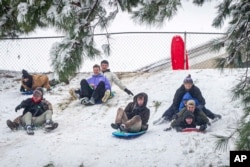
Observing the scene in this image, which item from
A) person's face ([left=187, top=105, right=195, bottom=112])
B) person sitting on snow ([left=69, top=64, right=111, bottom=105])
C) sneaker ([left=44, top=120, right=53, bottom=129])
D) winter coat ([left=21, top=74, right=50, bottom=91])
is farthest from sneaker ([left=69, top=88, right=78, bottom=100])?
person's face ([left=187, top=105, right=195, bottom=112])

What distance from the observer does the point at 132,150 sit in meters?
8.31

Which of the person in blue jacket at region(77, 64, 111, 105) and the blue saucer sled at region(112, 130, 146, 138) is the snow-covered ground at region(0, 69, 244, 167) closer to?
the blue saucer sled at region(112, 130, 146, 138)

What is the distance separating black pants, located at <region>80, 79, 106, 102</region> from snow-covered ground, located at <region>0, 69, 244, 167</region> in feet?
0.82

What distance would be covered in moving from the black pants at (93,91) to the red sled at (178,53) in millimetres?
2916

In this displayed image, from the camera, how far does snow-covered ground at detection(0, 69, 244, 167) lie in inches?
314

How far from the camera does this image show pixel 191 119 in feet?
28.3

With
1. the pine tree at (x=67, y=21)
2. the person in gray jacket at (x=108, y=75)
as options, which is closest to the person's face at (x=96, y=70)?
the person in gray jacket at (x=108, y=75)

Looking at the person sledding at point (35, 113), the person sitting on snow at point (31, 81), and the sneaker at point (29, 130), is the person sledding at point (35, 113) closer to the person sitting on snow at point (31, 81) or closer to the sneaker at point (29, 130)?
the sneaker at point (29, 130)

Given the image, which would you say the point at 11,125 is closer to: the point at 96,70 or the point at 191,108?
the point at 96,70

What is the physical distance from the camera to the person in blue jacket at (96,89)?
36.8 ft

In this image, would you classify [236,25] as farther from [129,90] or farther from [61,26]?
[129,90]

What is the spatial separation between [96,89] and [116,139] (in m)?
2.48

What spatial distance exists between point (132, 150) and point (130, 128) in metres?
0.63

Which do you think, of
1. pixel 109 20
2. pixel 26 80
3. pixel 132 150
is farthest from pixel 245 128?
pixel 26 80
